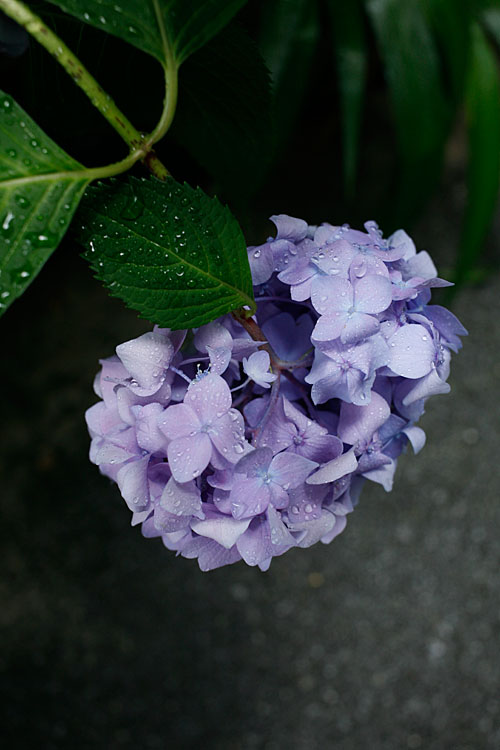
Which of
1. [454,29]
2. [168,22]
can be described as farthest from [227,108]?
[454,29]

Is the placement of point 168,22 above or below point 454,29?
above

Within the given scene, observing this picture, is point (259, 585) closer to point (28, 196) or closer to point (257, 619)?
point (257, 619)

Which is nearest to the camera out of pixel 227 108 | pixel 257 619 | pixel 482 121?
pixel 227 108

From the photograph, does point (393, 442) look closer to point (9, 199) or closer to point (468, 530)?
point (9, 199)

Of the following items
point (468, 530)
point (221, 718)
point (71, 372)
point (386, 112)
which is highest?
point (386, 112)

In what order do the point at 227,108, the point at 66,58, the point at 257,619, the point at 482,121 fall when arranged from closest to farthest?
the point at 66,58 → the point at 227,108 → the point at 482,121 → the point at 257,619

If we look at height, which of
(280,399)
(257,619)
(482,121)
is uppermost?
(280,399)

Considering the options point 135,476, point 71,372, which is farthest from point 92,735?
point 135,476
